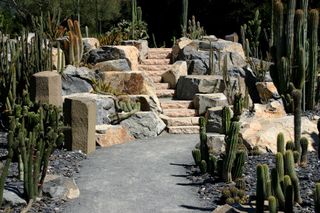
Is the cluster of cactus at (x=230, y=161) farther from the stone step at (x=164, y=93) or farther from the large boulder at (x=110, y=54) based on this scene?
the large boulder at (x=110, y=54)

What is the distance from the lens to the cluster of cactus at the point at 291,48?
996 cm

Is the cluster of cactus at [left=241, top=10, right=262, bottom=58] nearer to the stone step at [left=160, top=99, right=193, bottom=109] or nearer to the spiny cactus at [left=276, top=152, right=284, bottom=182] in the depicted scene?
the stone step at [left=160, top=99, right=193, bottom=109]

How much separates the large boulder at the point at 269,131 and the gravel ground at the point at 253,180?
0.22 metres

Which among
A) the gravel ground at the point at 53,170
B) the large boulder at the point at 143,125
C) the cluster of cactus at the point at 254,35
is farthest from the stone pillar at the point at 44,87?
the cluster of cactus at the point at 254,35

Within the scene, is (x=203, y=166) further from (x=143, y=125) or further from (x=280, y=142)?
(x=143, y=125)

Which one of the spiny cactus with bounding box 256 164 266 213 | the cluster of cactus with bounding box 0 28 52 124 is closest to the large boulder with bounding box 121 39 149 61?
the cluster of cactus with bounding box 0 28 52 124

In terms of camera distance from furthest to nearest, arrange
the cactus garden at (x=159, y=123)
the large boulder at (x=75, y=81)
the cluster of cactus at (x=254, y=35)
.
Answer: the cluster of cactus at (x=254, y=35) → the large boulder at (x=75, y=81) → the cactus garden at (x=159, y=123)

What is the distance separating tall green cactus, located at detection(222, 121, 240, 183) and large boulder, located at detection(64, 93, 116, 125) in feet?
12.4

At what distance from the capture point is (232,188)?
21.6ft

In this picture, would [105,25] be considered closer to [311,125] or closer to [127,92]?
[127,92]

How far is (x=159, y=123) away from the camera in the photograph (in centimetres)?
1074

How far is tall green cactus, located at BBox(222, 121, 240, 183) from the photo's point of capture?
706cm

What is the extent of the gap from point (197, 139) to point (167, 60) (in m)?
5.21

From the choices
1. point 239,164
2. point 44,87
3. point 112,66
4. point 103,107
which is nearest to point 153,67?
point 112,66
